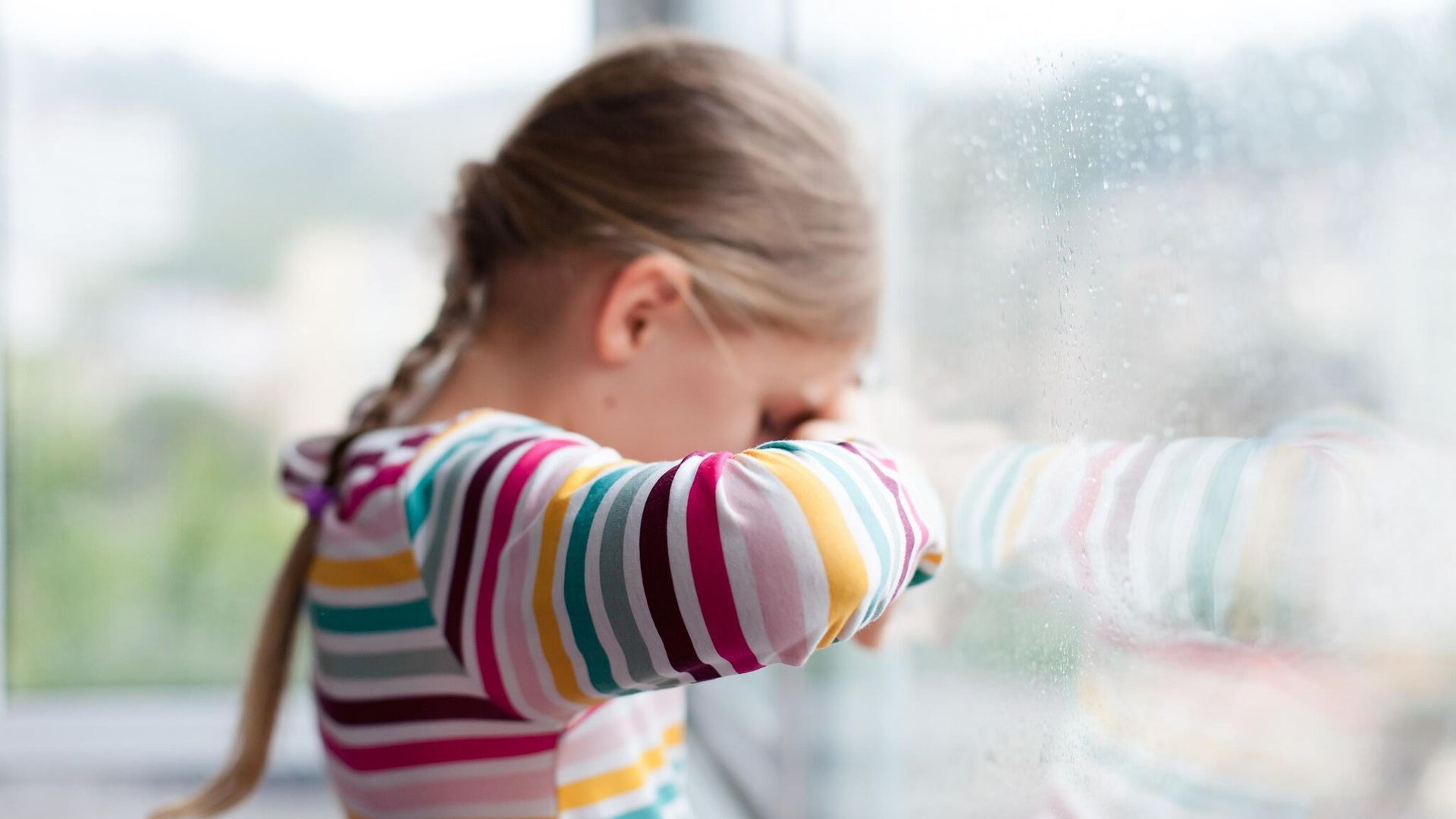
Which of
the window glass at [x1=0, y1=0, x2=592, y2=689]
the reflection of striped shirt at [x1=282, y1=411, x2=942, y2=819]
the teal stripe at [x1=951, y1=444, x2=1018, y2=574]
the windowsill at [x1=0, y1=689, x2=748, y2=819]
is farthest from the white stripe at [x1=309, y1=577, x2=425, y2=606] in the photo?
the window glass at [x1=0, y1=0, x2=592, y2=689]

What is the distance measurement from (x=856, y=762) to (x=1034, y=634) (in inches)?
12.6

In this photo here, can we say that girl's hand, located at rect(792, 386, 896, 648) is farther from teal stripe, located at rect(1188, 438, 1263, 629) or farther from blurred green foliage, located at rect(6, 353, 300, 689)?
blurred green foliage, located at rect(6, 353, 300, 689)

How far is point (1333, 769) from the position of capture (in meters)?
0.24

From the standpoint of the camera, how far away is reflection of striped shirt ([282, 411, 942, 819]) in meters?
0.34

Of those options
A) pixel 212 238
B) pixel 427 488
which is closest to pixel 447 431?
pixel 427 488

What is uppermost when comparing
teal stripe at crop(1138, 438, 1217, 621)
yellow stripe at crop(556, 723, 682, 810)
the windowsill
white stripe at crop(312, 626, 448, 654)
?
teal stripe at crop(1138, 438, 1217, 621)

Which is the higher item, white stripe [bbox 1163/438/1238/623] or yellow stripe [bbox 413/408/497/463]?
white stripe [bbox 1163/438/1238/623]

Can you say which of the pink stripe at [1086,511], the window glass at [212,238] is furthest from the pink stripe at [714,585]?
the window glass at [212,238]

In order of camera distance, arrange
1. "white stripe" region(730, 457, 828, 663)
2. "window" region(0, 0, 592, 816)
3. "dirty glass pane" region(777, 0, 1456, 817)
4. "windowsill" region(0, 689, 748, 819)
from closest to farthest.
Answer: "dirty glass pane" region(777, 0, 1456, 817) → "white stripe" region(730, 457, 828, 663) → "windowsill" region(0, 689, 748, 819) → "window" region(0, 0, 592, 816)

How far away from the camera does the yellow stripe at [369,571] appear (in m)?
0.48

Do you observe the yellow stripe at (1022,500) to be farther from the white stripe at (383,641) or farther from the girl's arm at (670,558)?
the white stripe at (383,641)

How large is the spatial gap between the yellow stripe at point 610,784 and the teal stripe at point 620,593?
15cm

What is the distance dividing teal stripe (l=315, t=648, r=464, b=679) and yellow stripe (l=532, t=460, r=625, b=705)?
0.30ft

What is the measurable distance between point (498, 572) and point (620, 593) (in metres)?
0.07
